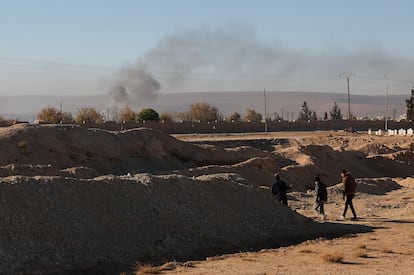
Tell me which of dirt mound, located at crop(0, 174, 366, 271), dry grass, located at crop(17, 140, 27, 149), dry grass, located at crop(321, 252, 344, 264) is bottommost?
dry grass, located at crop(321, 252, 344, 264)

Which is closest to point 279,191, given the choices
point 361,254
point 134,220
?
point 361,254

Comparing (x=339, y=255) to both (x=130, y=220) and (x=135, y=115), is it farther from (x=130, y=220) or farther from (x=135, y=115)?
(x=135, y=115)

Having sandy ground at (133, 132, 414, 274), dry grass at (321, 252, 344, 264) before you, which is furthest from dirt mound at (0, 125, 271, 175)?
dry grass at (321, 252, 344, 264)

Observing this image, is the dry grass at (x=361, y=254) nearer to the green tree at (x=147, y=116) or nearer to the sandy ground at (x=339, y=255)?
the sandy ground at (x=339, y=255)

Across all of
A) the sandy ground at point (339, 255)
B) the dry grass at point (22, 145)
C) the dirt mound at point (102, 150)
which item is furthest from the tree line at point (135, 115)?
the sandy ground at point (339, 255)

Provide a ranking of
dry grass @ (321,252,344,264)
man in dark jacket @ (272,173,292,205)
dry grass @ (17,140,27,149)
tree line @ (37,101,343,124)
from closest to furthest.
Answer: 1. dry grass @ (321,252,344,264)
2. man in dark jacket @ (272,173,292,205)
3. dry grass @ (17,140,27,149)
4. tree line @ (37,101,343,124)

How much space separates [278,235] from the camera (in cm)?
1903

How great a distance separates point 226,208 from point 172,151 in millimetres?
19280

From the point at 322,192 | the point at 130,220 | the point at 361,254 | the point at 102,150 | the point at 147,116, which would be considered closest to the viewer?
the point at 361,254

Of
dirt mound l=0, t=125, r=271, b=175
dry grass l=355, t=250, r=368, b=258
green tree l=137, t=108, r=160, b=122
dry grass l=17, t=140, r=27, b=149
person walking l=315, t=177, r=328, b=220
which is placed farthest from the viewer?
green tree l=137, t=108, r=160, b=122

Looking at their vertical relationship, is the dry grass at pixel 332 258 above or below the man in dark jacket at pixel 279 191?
below

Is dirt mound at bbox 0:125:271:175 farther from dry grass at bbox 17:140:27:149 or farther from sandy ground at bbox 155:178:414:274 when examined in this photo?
sandy ground at bbox 155:178:414:274

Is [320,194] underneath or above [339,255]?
above

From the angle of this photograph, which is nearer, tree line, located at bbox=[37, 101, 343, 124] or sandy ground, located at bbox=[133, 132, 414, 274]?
sandy ground, located at bbox=[133, 132, 414, 274]
